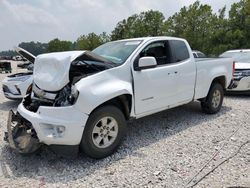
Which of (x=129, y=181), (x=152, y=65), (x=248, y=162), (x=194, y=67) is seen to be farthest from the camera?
(x=194, y=67)

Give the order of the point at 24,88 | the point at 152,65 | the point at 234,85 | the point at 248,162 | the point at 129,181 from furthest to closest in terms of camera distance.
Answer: the point at 234,85 < the point at 24,88 < the point at 152,65 < the point at 248,162 < the point at 129,181

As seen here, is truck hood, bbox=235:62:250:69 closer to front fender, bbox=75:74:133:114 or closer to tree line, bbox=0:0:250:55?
front fender, bbox=75:74:133:114

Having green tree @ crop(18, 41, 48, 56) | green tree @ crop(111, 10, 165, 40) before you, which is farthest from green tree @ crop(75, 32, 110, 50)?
green tree @ crop(18, 41, 48, 56)

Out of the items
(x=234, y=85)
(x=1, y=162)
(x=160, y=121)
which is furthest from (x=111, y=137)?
(x=234, y=85)

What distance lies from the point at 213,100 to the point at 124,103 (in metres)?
3.07

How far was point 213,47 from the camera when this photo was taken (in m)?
24.9

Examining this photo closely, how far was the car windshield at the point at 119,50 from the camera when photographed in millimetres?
4797

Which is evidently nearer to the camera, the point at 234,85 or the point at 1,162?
the point at 1,162

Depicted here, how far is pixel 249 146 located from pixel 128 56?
8.37ft

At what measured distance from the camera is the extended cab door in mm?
4730

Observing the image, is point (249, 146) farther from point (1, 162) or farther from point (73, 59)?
point (1, 162)

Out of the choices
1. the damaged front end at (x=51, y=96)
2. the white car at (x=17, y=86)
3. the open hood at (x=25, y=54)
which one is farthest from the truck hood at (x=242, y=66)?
the open hood at (x=25, y=54)

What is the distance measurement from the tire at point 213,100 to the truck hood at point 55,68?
3119 millimetres

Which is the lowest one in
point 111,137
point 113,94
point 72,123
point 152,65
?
point 111,137
